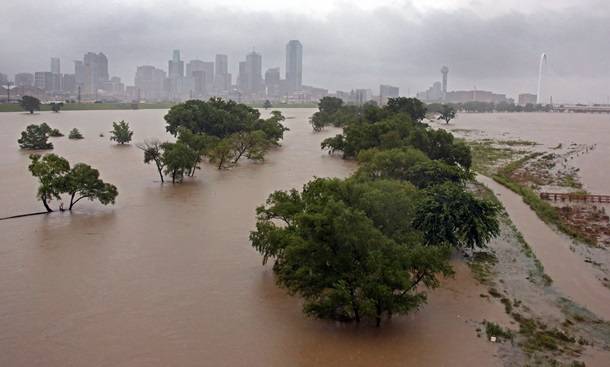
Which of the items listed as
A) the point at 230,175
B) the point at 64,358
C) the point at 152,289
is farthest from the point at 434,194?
the point at 230,175

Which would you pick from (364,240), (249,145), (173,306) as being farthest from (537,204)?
(249,145)

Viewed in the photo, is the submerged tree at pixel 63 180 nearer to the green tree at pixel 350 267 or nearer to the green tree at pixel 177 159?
the green tree at pixel 177 159

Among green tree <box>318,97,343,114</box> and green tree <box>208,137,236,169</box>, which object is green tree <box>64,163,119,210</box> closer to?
green tree <box>208,137,236,169</box>

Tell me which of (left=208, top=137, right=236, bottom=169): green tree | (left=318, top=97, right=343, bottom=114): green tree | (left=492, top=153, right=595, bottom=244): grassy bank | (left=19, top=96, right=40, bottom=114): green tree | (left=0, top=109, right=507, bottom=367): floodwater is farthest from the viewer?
(left=19, top=96, right=40, bottom=114): green tree

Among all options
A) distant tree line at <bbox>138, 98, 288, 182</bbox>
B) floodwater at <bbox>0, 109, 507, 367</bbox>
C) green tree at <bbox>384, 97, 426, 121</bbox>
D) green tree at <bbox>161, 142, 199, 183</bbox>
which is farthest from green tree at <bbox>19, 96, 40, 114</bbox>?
floodwater at <bbox>0, 109, 507, 367</bbox>

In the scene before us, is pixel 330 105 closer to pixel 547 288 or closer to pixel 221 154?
pixel 221 154

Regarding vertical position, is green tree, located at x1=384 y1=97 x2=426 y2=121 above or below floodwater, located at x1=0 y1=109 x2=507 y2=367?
above

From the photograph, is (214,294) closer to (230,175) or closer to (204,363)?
(204,363)
